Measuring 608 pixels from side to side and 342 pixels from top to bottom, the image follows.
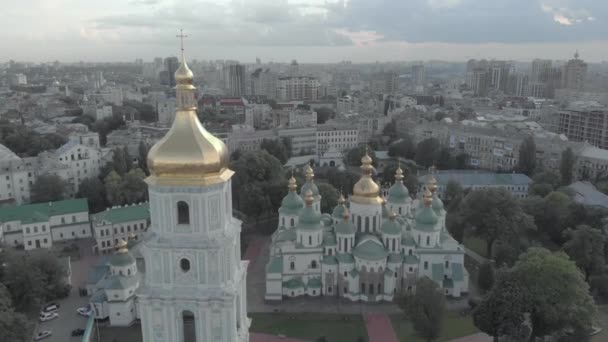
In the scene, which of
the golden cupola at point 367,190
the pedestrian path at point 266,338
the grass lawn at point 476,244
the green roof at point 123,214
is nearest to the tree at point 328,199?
the golden cupola at point 367,190

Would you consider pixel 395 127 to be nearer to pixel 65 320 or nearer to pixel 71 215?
pixel 71 215

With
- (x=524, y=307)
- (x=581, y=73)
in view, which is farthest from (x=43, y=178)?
(x=581, y=73)

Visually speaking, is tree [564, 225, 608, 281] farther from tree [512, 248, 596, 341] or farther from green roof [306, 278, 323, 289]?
green roof [306, 278, 323, 289]

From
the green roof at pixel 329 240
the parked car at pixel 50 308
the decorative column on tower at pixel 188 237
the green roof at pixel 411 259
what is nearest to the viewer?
the decorative column on tower at pixel 188 237

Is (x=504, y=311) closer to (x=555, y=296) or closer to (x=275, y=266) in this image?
(x=555, y=296)

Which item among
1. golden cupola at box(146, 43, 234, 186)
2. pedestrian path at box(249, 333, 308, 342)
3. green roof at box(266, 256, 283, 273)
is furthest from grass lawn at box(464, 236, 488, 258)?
golden cupola at box(146, 43, 234, 186)

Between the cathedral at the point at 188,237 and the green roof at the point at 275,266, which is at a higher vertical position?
the cathedral at the point at 188,237

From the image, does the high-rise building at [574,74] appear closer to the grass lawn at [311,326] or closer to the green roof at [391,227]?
the green roof at [391,227]
